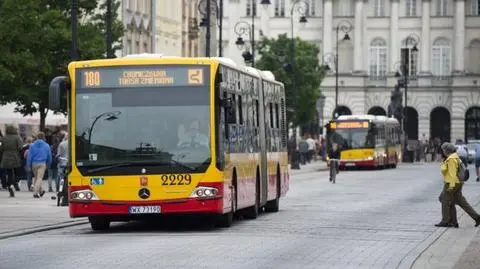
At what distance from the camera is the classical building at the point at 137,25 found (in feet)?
Answer: 248

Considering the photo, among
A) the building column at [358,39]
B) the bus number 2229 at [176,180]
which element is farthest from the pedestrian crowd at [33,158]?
the building column at [358,39]

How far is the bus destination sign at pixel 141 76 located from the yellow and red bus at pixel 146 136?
Result: 2 cm

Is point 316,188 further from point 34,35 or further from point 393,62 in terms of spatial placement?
point 393,62

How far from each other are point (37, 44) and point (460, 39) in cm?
9582

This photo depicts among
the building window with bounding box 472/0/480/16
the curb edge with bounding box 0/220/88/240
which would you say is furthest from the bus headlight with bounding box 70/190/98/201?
the building window with bounding box 472/0/480/16

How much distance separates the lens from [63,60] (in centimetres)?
5156

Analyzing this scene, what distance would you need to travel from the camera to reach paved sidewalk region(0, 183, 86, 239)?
25406mm

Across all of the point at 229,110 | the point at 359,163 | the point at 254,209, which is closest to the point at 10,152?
the point at 254,209

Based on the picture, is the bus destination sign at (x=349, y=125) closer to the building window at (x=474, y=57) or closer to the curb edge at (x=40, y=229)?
the curb edge at (x=40, y=229)

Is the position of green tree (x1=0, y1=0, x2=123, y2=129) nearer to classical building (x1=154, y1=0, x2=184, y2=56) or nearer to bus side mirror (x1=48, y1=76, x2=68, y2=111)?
bus side mirror (x1=48, y1=76, x2=68, y2=111)

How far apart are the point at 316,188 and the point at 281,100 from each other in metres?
16.0

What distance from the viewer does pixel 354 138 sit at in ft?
255

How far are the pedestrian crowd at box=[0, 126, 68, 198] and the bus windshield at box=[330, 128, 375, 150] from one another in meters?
35.9

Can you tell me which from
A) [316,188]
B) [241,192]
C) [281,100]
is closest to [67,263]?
[241,192]
